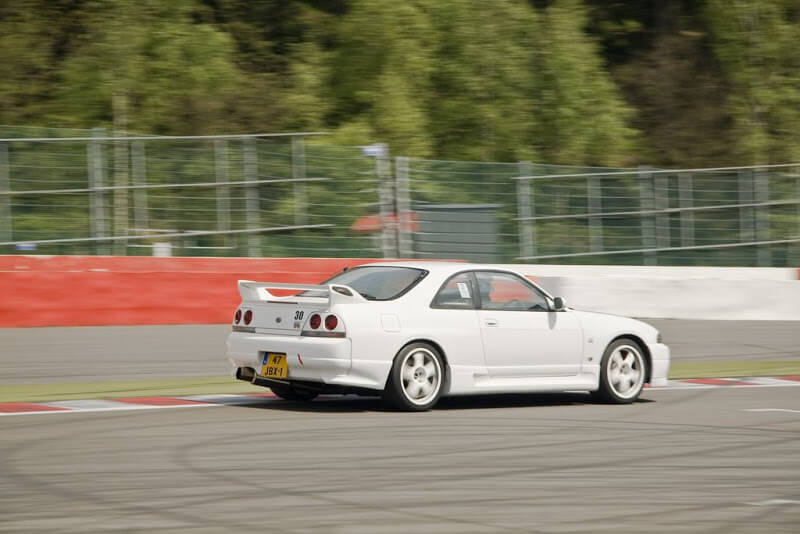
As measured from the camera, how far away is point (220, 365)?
14.4 meters

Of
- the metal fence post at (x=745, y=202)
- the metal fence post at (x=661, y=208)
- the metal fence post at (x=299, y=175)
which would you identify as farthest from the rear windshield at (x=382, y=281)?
the metal fence post at (x=745, y=202)

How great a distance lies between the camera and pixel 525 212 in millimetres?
23094

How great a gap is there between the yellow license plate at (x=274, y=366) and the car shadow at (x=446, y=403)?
419 millimetres

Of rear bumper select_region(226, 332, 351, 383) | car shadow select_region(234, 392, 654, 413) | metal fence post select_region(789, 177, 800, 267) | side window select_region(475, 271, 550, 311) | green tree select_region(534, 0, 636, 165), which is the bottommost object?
car shadow select_region(234, 392, 654, 413)

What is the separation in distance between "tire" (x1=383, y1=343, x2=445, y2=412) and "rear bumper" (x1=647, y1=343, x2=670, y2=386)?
2.47 m

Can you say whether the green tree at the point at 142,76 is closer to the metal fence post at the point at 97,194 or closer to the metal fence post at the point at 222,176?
the metal fence post at the point at 222,176

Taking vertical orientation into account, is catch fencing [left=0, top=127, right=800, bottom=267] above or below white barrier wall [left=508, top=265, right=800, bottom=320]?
above

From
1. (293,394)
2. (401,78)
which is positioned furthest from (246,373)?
(401,78)

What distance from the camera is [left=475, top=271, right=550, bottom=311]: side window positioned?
10883mm

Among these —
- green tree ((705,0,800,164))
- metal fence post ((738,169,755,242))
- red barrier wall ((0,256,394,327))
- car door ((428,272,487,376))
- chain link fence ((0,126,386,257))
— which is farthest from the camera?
green tree ((705,0,800,164))

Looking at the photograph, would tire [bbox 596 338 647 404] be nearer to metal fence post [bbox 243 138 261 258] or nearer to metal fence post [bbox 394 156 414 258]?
metal fence post [bbox 394 156 414 258]

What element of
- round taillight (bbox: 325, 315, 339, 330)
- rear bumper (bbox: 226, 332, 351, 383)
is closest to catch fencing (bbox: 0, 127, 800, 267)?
rear bumper (bbox: 226, 332, 351, 383)

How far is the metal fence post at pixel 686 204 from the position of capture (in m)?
24.8

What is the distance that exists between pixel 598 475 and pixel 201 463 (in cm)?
239
